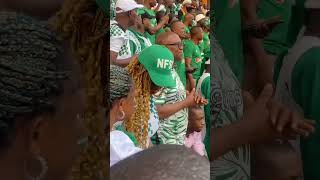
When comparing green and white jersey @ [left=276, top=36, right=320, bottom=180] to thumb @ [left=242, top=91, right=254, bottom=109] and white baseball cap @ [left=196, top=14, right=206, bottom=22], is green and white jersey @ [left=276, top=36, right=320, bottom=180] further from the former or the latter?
white baseball cap @ [left=196, top=14, right=206, bottom=22]

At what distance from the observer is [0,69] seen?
3.05 ft

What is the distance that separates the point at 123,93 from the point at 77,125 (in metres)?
0.51

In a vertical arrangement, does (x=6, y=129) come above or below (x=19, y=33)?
below

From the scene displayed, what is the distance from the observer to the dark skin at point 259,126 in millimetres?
1491

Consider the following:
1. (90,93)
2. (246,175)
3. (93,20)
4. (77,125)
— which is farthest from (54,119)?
(246,175)

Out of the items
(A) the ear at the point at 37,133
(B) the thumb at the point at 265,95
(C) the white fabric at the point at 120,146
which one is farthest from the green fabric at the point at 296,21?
(A) the ear at the point at 37,133

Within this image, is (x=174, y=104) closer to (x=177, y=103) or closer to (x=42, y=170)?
(x=177, y=103)

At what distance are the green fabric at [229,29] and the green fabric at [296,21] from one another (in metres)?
0.16

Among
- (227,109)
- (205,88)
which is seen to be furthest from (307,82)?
(205,88)

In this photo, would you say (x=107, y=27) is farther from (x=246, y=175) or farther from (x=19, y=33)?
(x=246, y=175)

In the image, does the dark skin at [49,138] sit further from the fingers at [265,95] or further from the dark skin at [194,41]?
the dark skin at [194,41]

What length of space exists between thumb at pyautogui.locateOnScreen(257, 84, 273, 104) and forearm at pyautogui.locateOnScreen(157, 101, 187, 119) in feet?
1.26

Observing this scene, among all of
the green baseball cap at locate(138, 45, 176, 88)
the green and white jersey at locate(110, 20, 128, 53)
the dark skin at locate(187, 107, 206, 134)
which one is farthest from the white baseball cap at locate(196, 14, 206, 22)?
the green and white jersey at locate(110, 20, 128, 53)

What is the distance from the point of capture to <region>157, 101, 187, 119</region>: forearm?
182 cm
